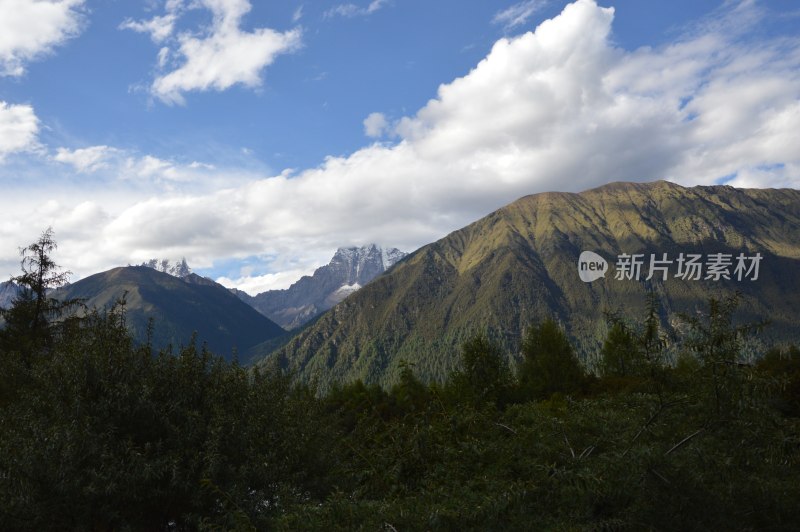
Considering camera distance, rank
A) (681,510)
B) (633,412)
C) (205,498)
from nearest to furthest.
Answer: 1. (681,510)
2. (205,498)
3. (633,412)

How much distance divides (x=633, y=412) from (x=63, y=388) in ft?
41.1

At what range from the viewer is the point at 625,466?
7.76 meters

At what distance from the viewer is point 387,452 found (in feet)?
40.7

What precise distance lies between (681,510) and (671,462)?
2.26 feet

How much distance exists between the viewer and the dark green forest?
7.66 metres

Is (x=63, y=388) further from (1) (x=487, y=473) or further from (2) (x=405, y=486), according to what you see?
(1) (x=487, y=473)

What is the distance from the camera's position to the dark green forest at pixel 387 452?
7.66 metres

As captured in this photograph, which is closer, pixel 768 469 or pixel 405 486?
pixel 768 469

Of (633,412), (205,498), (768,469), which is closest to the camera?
(768,469)

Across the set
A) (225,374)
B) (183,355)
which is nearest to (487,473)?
(225,374)

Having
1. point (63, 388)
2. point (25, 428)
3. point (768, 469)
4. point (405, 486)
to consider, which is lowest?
point (405, 486)

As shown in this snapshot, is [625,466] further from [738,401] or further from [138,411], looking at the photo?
[138,411]

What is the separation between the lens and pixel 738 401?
25.5ft

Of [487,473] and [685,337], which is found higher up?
[685,337]
